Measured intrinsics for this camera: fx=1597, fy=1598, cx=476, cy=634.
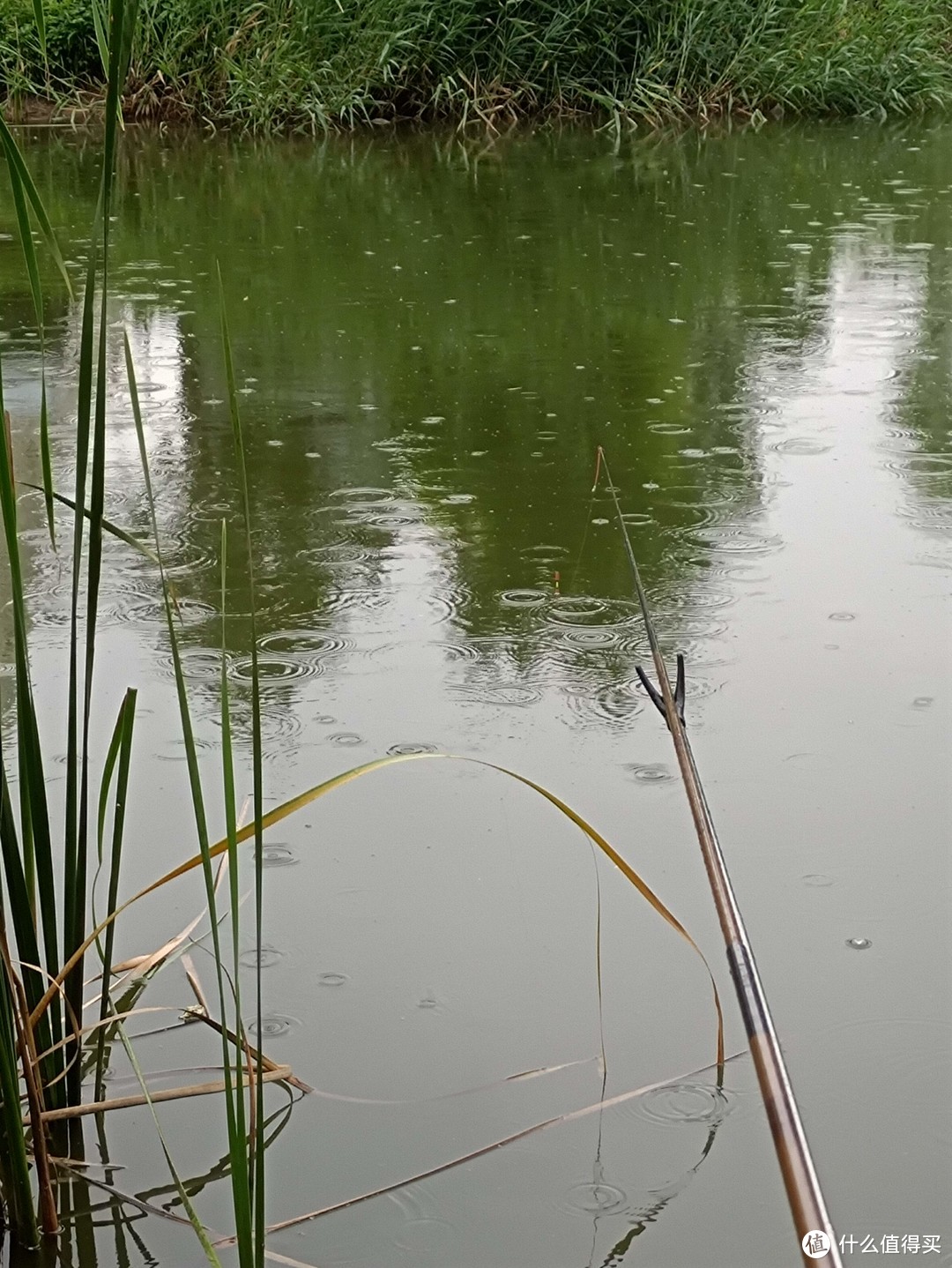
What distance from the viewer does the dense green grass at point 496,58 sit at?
426 inches

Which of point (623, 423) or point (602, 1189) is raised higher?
point (623, 423)

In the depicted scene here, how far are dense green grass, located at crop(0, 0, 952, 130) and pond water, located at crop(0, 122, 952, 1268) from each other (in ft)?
17.7

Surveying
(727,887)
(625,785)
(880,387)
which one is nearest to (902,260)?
(880,387)

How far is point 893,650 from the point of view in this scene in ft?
9.44

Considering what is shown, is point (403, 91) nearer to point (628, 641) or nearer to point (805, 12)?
point (805, 12)

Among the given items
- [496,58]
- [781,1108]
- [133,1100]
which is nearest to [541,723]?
[133,1100]

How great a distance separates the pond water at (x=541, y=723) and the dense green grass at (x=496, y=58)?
17.7 ft

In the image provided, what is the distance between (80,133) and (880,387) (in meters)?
8.23

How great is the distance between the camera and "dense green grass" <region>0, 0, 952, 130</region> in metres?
10.8

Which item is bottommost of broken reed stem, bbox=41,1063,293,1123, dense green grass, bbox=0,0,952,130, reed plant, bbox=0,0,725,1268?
broken reed stem, bbox=41,1063,293,1123

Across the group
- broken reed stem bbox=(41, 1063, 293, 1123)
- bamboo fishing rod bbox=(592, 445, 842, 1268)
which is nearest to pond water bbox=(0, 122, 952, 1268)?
broken reed stem bbox=(41, 1063, 293, 1123)

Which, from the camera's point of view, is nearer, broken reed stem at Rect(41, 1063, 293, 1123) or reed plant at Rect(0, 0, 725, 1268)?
reed plant at Rect(0, 0, 725, 1268)

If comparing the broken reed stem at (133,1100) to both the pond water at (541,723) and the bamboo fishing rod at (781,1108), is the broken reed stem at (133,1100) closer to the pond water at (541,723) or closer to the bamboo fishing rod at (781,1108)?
the pond water at (541,723)

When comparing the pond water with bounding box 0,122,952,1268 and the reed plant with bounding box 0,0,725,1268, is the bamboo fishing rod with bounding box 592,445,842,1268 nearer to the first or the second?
the reed plant with bounding box 0,0,725,1268
